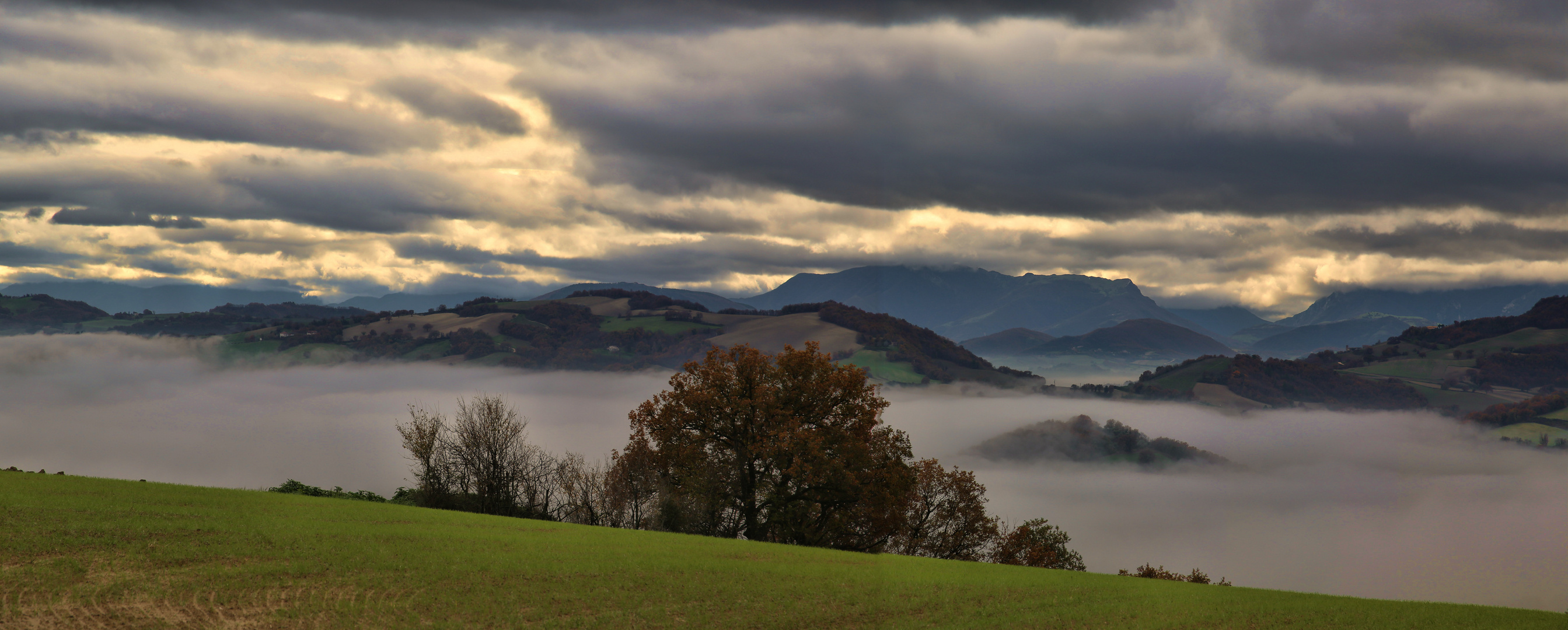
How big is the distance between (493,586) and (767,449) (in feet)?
78.9

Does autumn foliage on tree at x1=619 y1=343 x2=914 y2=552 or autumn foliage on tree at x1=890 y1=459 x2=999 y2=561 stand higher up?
autumn foliage on tree at x1=619 y1=343 x2=914 y2=552

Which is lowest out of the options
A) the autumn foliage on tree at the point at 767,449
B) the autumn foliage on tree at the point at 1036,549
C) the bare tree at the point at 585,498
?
the autumn foliage on tree at the point at 1036,549

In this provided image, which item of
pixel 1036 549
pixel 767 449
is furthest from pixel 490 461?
pixel 1036 549

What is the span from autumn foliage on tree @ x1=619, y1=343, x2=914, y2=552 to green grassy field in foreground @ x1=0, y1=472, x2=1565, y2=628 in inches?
485

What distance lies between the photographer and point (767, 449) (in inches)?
1957

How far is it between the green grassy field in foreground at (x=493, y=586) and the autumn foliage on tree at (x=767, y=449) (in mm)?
12319

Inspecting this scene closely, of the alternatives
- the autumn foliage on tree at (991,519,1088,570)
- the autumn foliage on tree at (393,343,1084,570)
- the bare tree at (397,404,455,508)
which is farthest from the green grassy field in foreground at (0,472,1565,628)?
the bare tree at (397,404,455,508)

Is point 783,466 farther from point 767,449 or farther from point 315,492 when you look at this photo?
point 315,492

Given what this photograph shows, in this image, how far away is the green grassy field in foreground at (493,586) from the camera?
23219mm

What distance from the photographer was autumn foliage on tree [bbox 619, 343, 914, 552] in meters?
50.7

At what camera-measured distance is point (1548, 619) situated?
25328 millimetres

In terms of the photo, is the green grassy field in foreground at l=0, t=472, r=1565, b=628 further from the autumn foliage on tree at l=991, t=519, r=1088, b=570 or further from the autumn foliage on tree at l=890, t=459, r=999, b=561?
the autumn foliage on tree at l=890, t=459, r=999, b=561

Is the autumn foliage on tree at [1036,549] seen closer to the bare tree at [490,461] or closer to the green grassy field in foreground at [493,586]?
the green grassy field in foreground at [493,586]

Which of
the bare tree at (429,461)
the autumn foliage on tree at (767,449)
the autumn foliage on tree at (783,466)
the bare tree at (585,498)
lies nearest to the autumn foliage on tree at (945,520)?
the autumn foliage on tree at (783,466)
